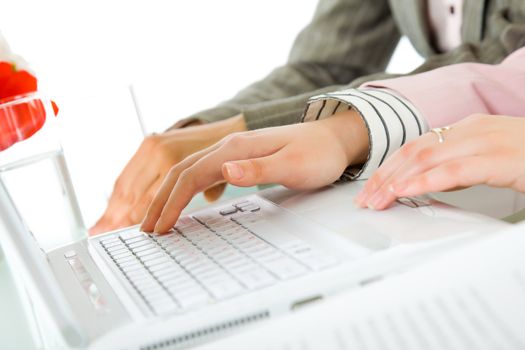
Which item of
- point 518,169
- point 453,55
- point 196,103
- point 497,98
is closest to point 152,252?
point 518,169

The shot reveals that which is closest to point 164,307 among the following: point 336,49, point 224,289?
point 224,289

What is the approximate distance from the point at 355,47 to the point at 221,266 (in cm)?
91

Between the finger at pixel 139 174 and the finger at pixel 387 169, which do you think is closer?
the finger at pixel 387 169

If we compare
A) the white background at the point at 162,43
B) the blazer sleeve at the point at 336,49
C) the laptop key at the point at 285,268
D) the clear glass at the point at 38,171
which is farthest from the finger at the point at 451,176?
the white background at the point at 162,43

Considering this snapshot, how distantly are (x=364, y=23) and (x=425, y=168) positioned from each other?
32.7 inches

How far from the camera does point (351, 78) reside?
128 cm

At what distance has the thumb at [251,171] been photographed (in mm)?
563

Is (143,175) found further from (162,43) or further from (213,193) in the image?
(162,43)

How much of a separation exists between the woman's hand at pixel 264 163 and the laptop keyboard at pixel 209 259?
0.08 ft

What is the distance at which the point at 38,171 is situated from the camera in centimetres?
69

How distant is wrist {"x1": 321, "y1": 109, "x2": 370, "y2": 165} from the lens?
0.65 m

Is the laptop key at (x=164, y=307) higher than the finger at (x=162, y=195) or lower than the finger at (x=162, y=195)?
higher

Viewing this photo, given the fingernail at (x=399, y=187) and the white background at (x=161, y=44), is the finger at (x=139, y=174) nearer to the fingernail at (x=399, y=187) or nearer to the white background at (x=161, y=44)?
the fingernail at (x=399, y=187)

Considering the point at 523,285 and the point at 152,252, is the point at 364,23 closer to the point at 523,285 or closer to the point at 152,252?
the point at 152,252
